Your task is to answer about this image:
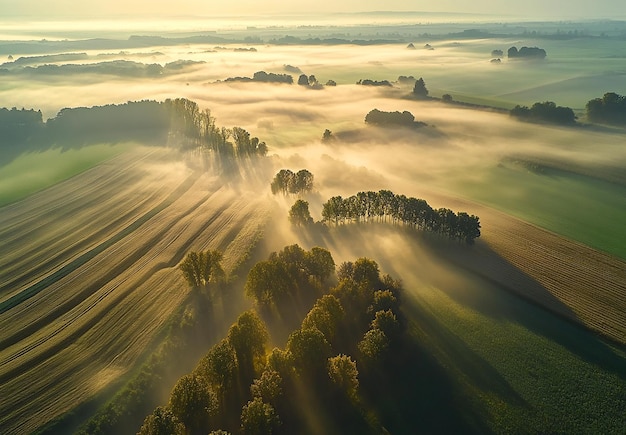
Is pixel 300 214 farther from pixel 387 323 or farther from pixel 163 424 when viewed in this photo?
pixel 163 424

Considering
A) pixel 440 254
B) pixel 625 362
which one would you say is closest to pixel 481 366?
pixel 625 362

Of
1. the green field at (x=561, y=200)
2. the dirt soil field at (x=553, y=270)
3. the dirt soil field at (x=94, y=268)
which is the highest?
the green field at (x=561, y=200)

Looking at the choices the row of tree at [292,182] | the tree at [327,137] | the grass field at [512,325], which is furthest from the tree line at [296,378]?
the tree at [327,137]

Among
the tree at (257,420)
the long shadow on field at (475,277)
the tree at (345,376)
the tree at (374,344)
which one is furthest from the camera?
the long shadow on field at (475,277)

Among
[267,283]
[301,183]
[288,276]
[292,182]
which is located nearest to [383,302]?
[288,276]

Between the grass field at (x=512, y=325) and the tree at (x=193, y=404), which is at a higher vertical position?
the tree at (x=193, y=404)

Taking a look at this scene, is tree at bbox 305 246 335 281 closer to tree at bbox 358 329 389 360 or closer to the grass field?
the grass field

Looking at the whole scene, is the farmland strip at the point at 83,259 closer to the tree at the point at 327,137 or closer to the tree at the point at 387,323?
the tree at the point at 387,323
